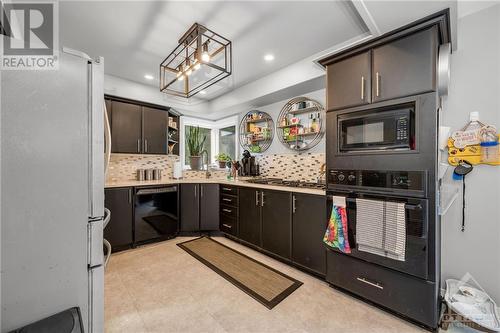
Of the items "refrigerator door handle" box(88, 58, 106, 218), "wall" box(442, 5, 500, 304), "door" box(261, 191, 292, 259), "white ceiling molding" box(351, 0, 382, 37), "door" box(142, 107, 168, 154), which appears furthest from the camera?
"door" box(142, 107, 168, 154)

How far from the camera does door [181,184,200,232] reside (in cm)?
336

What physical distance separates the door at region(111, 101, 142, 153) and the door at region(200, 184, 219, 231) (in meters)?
1.22

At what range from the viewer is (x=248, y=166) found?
12.1ft

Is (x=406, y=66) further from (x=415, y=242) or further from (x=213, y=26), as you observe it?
(x=213, y=26)

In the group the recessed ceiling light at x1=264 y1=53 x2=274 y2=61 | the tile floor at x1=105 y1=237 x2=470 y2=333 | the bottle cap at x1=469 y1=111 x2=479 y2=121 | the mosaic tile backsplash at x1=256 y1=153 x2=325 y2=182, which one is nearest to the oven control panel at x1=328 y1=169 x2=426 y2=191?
the bottle cap at x1=469 y1=111 x2=479 y2=121

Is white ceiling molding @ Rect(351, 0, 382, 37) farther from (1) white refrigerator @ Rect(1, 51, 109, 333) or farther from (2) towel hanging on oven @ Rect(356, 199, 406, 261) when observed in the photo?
(1) white refrigerator @ Rect(1, 51, 109, 333)

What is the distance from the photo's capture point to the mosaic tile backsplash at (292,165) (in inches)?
113

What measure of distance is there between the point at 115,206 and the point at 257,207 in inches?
73.7

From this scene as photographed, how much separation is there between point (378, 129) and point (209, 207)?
260cm

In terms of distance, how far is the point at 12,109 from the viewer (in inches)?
34.0

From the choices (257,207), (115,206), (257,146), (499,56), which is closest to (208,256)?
(257,207)

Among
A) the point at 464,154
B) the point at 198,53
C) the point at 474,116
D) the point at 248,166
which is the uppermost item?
the point at 198,53

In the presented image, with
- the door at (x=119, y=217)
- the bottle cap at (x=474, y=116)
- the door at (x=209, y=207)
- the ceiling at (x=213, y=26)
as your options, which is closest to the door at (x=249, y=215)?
the door at (x=209, y=207)

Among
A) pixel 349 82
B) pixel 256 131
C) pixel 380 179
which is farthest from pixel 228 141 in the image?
pixel 380 179
